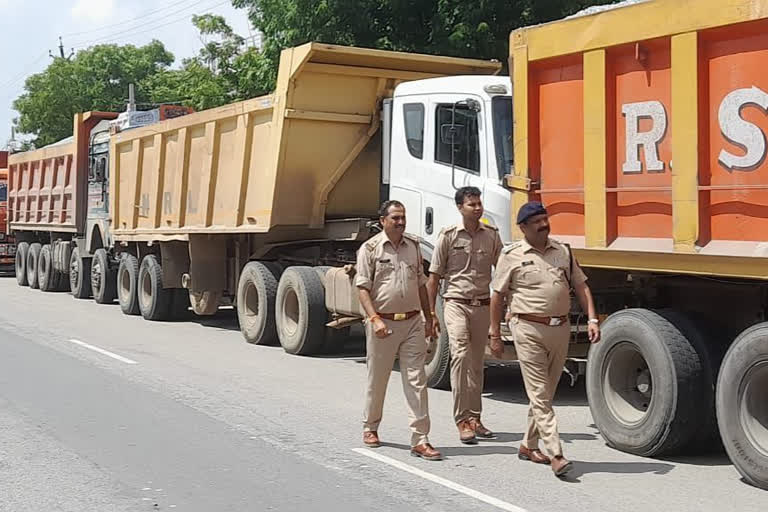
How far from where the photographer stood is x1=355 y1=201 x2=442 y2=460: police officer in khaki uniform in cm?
755

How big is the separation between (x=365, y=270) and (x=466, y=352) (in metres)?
1.00

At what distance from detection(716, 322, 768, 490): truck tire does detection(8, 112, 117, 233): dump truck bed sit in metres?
17.6

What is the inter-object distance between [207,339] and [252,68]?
748 centimetres

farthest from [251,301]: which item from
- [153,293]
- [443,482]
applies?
[443,482]

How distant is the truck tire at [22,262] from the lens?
88.5ft

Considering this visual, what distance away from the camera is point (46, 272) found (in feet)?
82.3

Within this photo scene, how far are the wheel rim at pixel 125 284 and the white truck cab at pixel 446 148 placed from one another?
8.54m

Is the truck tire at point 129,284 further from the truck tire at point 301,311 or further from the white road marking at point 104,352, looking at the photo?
the truck tire at point 301,311

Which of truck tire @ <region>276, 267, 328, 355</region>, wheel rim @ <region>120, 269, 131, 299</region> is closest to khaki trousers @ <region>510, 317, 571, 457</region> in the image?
truck tire @ <region>276, 267, 328, 355</region>

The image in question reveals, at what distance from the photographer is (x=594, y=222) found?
7.75m

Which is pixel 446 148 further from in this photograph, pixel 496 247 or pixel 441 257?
pixel 441 257

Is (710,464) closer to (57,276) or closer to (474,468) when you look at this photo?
(474,468)

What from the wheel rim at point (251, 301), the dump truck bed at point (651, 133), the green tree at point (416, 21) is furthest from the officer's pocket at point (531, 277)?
the green tree at point (416, 21)

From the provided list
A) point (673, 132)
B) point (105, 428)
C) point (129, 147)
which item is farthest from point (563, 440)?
point (129, 147)
